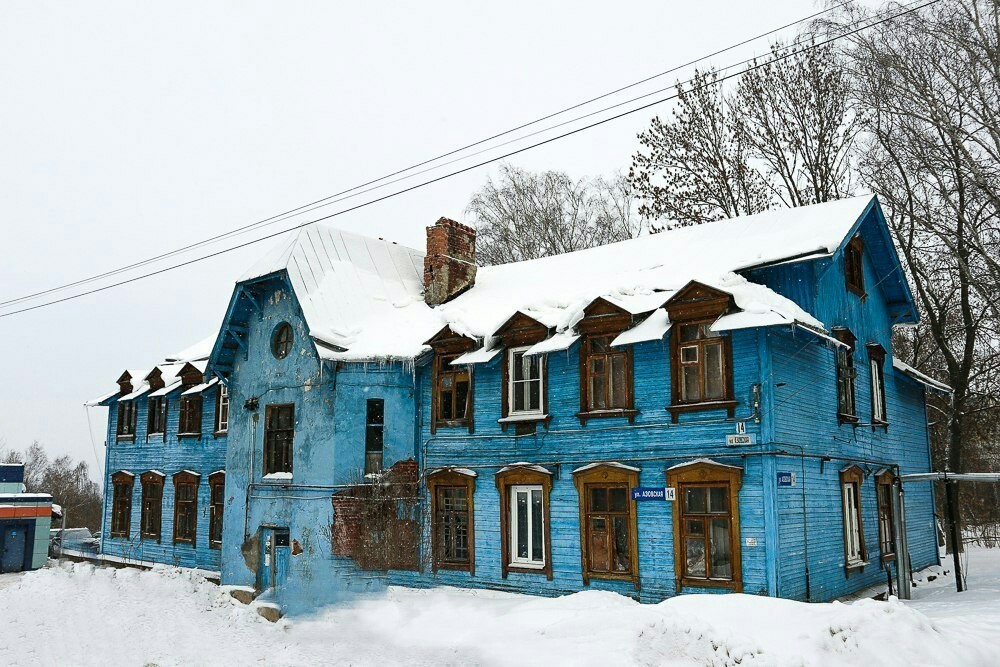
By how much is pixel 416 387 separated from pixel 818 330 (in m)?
9.32

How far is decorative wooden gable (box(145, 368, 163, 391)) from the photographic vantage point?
2845 cm

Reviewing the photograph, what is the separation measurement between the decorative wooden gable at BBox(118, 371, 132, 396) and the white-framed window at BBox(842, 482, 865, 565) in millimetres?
24262

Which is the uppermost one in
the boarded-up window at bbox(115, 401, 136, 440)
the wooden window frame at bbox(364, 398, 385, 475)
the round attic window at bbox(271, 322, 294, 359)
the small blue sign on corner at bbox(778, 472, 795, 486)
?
the round attic window at bbox(271, 322, 294, 359)

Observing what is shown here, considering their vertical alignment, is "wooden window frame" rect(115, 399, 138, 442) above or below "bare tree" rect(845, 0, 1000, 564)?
below

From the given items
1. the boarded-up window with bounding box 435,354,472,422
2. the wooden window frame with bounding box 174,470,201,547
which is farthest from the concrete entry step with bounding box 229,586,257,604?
the boarded-up window with bounding box 435,354,472,422

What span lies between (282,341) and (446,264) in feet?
16.6

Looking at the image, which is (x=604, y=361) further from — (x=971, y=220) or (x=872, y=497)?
(x=971, y=220)

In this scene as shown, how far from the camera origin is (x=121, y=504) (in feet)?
98.0

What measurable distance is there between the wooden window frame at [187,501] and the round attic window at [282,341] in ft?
24.2

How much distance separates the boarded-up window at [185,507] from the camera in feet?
87.3

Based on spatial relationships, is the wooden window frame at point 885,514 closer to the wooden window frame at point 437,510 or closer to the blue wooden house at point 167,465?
the wooden window frame at point 437,510

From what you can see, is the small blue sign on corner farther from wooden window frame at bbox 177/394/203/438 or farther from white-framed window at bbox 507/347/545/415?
wooden window frame at bbox 177/394/203/438

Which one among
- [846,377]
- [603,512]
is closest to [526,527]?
[603,512]

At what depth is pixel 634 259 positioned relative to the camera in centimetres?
2061
